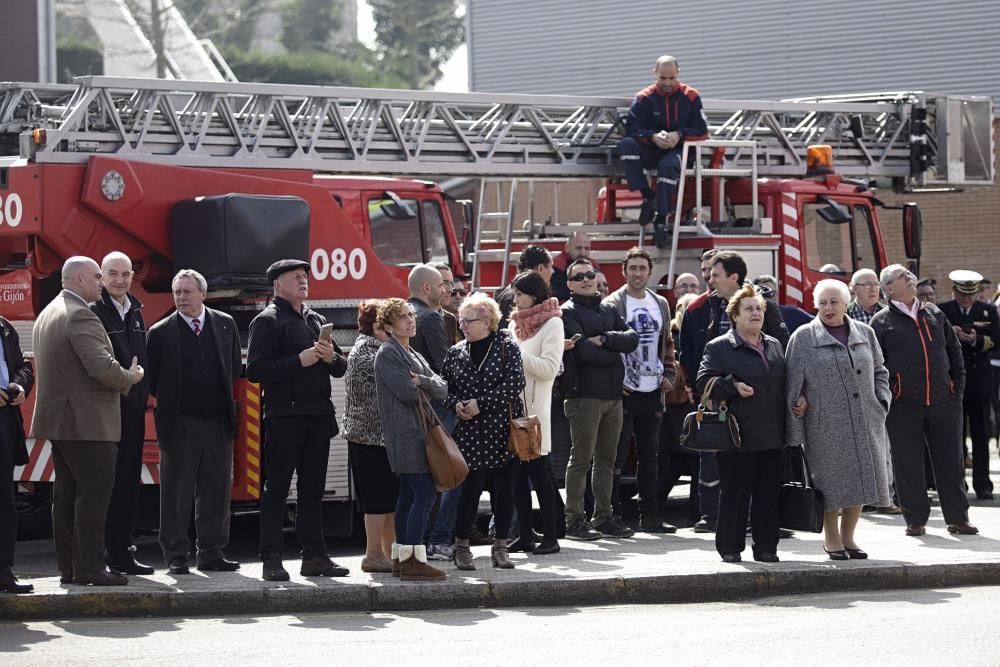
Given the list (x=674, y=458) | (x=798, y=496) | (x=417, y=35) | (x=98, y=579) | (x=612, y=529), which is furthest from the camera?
(x=417, y=35)

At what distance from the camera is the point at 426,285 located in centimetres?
1091

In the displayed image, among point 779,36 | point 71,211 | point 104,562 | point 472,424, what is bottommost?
point 104,562

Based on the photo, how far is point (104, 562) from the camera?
31.9ft

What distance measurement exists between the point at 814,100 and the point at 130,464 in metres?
9.41

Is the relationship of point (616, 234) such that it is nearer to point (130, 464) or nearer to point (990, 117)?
point (990, 117)

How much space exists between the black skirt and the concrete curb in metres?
0.69

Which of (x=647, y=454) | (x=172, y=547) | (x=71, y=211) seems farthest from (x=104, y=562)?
(x=647, y=454)

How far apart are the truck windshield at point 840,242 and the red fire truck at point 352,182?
0.07 ft

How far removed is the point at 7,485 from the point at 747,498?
14.8ft

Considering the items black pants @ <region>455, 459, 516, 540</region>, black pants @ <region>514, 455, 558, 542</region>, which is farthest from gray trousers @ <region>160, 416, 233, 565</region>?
black pants @ <region>514, 455, 558, 542</region>

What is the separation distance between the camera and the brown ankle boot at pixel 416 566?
32.0ft

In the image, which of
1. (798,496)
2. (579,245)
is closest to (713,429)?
(798,496)

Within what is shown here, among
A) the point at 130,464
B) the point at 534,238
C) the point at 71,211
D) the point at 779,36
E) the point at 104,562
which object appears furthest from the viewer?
the point at 779,36

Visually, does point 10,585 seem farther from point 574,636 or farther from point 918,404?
point 918,404
